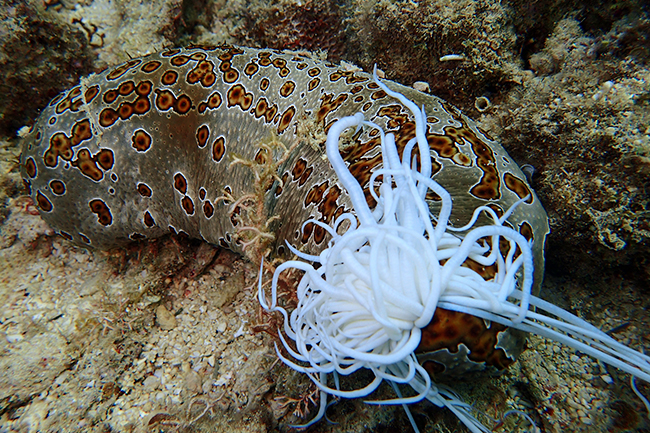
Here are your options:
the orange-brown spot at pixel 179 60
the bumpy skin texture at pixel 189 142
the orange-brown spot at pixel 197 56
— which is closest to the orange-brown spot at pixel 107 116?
the bumpy skin texture at pixel 189 142

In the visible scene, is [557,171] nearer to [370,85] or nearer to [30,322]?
[370,85]

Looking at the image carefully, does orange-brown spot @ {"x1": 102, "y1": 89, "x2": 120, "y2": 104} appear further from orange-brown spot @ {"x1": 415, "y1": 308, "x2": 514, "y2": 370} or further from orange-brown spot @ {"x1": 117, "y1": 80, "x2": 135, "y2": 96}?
→ orange-brown spot @ {"x1": 415, "y1": 308, "x2": 514, "y2": 370}

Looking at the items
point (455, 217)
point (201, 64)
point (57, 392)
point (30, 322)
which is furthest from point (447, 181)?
point (30, 322)

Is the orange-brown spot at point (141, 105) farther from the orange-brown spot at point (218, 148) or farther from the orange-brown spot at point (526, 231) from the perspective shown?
the orange-brown spot at point (526, 231)

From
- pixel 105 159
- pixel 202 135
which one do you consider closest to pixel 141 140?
pixel 105 159

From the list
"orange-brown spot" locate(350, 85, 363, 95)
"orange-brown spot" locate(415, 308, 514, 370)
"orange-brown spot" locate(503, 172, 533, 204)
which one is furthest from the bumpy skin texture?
"orange-brown spot" locate(415, 308, 514, 370)
